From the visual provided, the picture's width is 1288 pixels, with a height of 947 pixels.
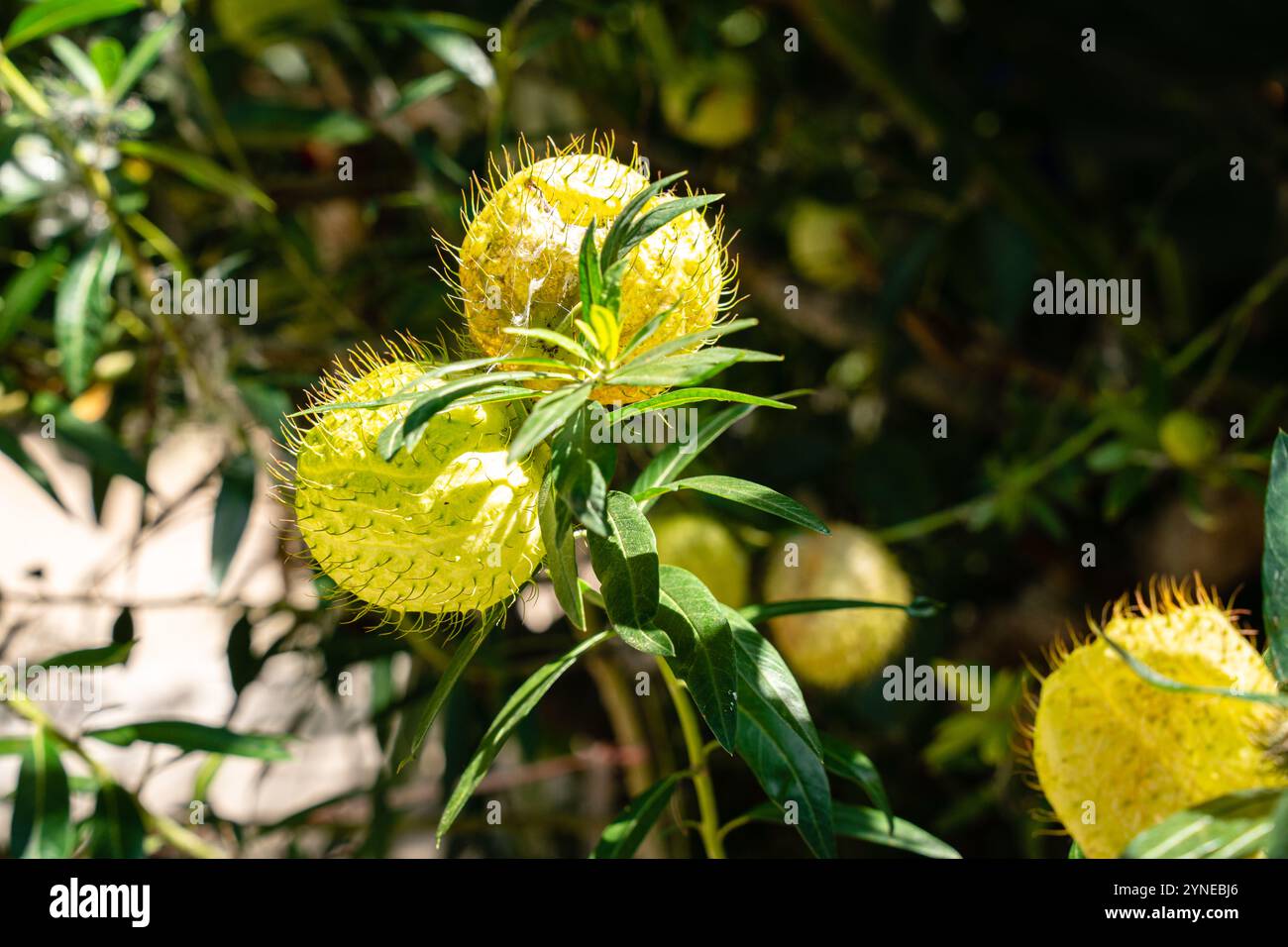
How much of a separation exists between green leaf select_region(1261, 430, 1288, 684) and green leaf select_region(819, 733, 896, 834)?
0.82 ft

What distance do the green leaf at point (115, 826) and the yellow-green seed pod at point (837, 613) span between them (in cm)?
76

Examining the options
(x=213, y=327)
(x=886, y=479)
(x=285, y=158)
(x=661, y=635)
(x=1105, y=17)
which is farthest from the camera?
(x=285, y=158)

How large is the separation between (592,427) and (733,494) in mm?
101

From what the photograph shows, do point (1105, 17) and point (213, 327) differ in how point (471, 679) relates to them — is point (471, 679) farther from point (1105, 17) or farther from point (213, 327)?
point (1105, 17)

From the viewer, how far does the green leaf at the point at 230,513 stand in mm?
1087

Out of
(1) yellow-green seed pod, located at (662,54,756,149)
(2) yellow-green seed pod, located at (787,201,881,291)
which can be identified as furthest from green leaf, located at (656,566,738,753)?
(2) yellow-green seed pod, located at (787,201,881,291)

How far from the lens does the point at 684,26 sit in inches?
60.3

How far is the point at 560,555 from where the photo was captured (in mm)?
529

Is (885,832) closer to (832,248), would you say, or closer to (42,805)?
(42,805)

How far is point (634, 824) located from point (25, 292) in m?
0.89

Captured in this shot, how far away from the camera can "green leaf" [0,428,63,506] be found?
3.59ft

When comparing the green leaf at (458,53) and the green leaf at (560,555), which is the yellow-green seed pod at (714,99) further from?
the green leaf at (560,555)

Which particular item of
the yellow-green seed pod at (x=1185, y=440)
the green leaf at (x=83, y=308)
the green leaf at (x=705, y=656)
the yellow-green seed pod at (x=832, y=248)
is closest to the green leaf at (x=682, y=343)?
the green leaf at (x=705, y=656)
